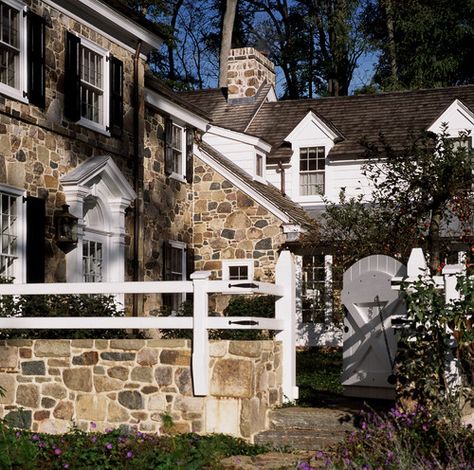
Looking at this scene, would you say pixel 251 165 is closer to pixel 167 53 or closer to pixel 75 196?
pixel 75 196

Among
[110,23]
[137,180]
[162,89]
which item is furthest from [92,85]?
[162,89]

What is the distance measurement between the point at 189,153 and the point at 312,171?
14.0 ft

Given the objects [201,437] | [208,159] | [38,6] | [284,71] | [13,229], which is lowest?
[201,437]

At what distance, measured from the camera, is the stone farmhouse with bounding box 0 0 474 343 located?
44.5 feet

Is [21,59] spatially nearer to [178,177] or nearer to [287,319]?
[287,319]

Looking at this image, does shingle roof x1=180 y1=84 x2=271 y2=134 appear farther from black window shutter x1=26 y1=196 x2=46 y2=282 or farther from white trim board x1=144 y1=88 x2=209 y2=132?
black window shutter x1=26 y1=196 x2=46 y2=282

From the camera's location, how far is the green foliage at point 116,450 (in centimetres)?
801

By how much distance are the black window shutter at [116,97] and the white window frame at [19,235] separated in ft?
9.24

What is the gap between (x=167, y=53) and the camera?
113ft

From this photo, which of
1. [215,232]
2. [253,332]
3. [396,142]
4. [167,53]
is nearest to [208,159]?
[215,232]

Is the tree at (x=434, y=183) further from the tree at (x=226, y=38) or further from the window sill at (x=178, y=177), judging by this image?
the tree at (x=226, y=38)

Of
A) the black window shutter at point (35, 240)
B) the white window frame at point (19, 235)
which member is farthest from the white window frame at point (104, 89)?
the white window frame at point (19, 235)

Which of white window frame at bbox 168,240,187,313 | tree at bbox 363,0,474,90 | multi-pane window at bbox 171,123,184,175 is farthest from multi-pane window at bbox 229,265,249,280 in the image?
tree at bbox 363,0,474,90

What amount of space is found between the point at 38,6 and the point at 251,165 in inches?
350
